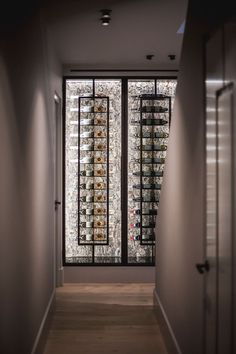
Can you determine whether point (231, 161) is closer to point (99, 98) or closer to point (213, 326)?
point (213, 326)

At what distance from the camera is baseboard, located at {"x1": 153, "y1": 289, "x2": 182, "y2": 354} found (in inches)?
153

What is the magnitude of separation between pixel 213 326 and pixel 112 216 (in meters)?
4.42

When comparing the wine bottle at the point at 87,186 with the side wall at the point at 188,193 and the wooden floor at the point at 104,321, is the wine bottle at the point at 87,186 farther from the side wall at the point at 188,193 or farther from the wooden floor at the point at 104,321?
the side wall at the point at 188,193

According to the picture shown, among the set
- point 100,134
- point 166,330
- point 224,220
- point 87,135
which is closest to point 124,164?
point 100,134

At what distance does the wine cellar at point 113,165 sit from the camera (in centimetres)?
696

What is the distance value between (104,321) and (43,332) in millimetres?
943

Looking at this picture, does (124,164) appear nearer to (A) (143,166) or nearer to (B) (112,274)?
(A) (143,166)

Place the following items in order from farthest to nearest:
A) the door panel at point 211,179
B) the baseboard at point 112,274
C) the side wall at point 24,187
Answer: the baseboard at point 112,274 < the side wall at point 24,187 < the door panel at point 211,179

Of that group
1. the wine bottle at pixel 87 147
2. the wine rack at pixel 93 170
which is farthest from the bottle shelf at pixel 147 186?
the wine bottle at pixel 87 147

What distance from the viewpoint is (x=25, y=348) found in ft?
11.4

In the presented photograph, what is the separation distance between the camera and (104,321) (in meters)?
5.19

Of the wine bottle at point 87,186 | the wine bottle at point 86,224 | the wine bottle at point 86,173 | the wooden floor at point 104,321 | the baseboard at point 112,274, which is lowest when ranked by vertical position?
the wooden floor at point 104,321
